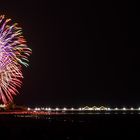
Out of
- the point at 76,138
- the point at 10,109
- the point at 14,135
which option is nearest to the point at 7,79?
the point at 14,135

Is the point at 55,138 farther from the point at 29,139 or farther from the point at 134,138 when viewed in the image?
the point at 134,138

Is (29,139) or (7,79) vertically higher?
(7,79)

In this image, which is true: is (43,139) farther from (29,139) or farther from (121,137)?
(121,137)

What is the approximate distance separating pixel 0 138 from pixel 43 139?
440 cm

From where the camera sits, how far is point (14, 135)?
2158 inches

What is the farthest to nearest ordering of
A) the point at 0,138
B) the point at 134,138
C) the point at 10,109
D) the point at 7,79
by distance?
the point at 10,109 → the point at 7,79 → the point at 134,138 → the point at 0,138

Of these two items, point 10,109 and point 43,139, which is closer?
point 43,139

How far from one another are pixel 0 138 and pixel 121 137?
13.9 m

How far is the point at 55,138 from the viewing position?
5216cm

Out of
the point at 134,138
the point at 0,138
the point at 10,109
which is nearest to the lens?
the point at 0,138

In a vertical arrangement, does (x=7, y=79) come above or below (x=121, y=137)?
above

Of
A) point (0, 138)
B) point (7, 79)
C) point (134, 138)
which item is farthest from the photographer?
point (7, 79)

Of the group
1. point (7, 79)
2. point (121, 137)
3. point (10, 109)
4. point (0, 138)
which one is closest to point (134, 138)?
point (121, 137)

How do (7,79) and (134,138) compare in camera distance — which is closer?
(134,138)
